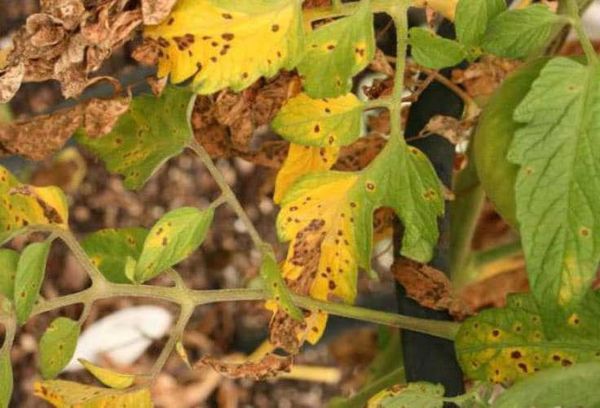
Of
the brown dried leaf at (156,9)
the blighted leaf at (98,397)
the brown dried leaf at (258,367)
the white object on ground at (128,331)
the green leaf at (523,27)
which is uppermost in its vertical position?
the brown dried leaf at (156,9)

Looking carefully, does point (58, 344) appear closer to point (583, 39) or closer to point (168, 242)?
point (168, 242)

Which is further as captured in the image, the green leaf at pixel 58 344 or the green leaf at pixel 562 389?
the green leaf at pixel 58 344

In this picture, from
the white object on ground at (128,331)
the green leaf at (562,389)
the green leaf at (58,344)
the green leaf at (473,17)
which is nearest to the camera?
the green leaf at (562,389)

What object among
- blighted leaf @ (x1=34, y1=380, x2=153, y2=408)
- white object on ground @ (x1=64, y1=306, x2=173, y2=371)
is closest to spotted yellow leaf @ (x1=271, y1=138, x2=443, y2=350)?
blighted leaf @ (x1=34, y1=380, x2=153, y2=408)

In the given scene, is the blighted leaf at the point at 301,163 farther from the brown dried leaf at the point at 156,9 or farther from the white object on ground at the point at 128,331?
the white object on ground at the point at 128,331

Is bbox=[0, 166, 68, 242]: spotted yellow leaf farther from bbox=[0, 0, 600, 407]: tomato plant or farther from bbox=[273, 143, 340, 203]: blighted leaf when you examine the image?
bbox=[273, 143, 340, 203]: blighted leaf

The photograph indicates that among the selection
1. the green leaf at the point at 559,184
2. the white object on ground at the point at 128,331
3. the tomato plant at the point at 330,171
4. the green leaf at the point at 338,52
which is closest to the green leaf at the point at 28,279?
the tomato plant at the point at 330,171

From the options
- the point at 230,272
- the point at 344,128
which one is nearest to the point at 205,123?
the point at 344,128
